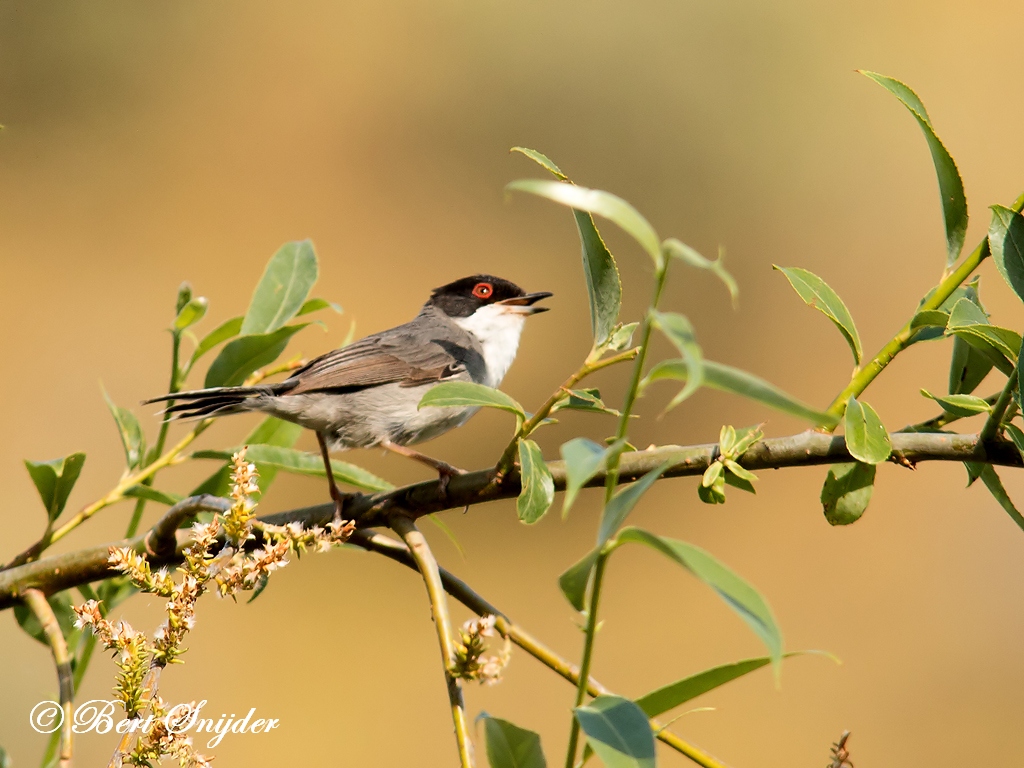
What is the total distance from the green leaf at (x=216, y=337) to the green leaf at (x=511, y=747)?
53.6 inches

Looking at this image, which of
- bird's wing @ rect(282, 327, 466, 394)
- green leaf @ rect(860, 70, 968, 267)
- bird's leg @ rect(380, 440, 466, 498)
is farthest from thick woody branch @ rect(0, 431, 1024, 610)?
bird's wing @ rect(282, 327, 466, 394)

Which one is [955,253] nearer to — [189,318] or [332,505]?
[332,505]

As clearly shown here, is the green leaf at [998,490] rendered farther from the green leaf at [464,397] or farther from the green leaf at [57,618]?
the green leaf at [57,618]

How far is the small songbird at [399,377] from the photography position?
3.68 metres

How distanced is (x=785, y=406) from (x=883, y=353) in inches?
31.9

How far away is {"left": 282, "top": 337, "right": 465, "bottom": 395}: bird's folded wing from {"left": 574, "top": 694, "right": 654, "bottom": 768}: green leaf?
9.19ft

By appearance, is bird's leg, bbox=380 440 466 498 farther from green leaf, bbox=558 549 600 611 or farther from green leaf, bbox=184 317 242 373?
green leaf, bbox=558 549 600 611

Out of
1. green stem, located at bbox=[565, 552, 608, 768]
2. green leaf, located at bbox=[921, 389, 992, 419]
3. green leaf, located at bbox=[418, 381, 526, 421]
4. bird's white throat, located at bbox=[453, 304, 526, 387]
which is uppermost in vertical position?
bird's white throat, located at bbox=[453, 304, 526, 387]

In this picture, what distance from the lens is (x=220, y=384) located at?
2.26m

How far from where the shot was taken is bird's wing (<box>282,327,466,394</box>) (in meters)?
3.83

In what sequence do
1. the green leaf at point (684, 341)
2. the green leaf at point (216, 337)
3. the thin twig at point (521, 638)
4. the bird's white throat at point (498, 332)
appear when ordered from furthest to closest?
the bird's white throat at point (498, 332) → the green leaf at point (216, 337) → the thin twig at point (521, 638) → the green leaf at point (684, 341)

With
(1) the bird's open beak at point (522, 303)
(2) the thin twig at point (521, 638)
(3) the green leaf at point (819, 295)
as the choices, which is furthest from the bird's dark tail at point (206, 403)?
(1) the bird's open beak at point (522, 303)

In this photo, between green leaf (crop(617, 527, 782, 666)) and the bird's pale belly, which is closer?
green leaf (crop(617, 527, 782, 666))

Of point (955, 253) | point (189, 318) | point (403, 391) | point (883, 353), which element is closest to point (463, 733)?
point (883, 353)
